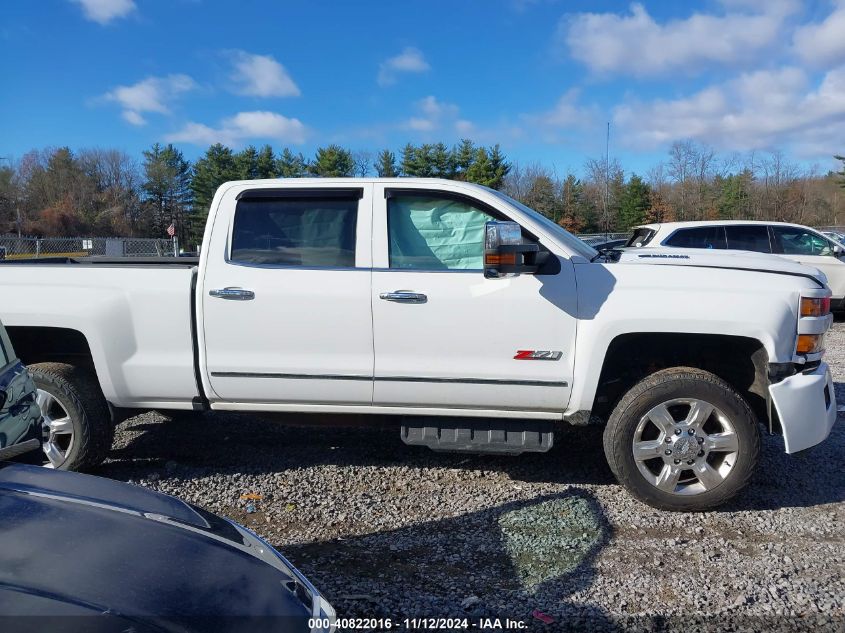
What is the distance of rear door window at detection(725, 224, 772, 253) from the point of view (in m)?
11.4

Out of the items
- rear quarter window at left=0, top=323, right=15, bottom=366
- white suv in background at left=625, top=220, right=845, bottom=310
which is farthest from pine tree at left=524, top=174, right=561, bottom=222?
rear quarter window at left=0, top=323, right=15, bottom=366

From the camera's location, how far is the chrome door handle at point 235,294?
164 inches

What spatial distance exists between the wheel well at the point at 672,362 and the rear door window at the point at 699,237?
7.22 metres

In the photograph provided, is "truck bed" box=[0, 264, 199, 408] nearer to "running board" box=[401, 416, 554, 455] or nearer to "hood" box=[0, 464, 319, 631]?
"running board" box=[401, 416, 554, 455]

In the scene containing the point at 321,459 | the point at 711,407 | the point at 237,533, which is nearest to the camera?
the point at 237,533

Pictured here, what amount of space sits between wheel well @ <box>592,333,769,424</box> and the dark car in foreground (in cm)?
273

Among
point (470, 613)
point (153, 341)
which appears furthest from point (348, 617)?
point (153, 341)

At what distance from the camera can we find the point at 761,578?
3.25 meters

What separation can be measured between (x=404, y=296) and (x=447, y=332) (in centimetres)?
35

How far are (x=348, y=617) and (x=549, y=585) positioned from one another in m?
0.97

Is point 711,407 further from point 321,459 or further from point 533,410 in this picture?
point 321,459

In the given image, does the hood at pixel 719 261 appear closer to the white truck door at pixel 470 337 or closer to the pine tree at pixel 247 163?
the white truck door at pixel 470 337

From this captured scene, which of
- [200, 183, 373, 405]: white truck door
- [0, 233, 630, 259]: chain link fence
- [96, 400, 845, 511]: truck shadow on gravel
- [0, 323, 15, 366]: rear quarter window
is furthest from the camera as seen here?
[0, 233, 630, 259]: chain link fence

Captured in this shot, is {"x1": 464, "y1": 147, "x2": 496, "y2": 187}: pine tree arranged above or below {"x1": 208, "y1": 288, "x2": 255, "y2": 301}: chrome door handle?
above
